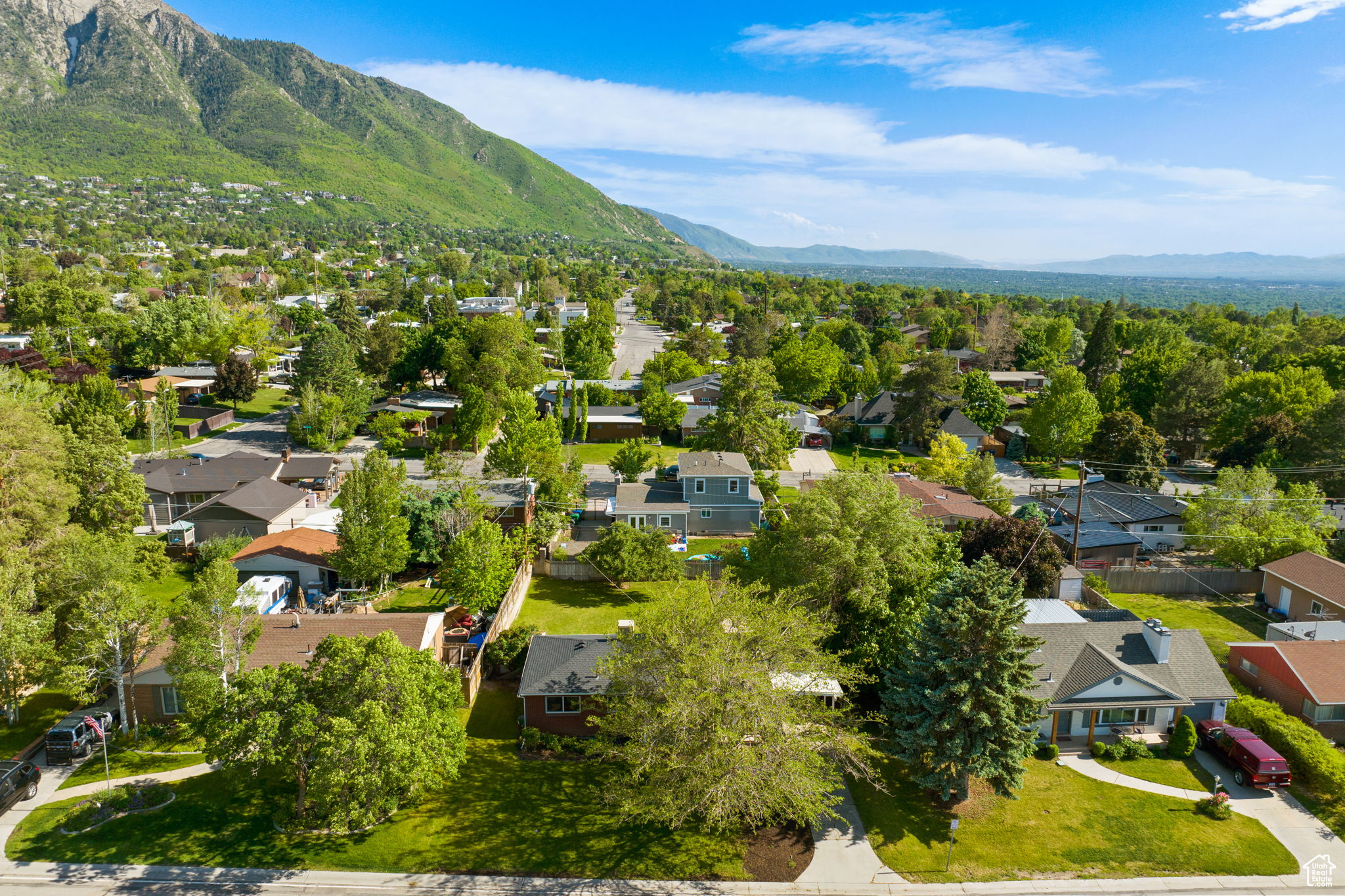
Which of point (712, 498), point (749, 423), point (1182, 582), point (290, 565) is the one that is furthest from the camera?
point (749, 423)

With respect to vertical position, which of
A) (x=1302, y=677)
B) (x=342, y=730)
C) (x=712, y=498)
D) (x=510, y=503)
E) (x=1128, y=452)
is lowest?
(x=1302, y=677)

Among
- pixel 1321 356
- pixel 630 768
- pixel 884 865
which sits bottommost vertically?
pixel 884 865

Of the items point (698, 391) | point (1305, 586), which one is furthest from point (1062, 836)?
point (698, 391)

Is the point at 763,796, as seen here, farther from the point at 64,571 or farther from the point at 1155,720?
the point at 64,571

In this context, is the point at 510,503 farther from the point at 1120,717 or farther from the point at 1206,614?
the point at 1206,614

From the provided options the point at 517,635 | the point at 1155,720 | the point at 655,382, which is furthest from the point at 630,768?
the point at 655,382

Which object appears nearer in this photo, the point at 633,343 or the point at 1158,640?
the point at 1158,640
